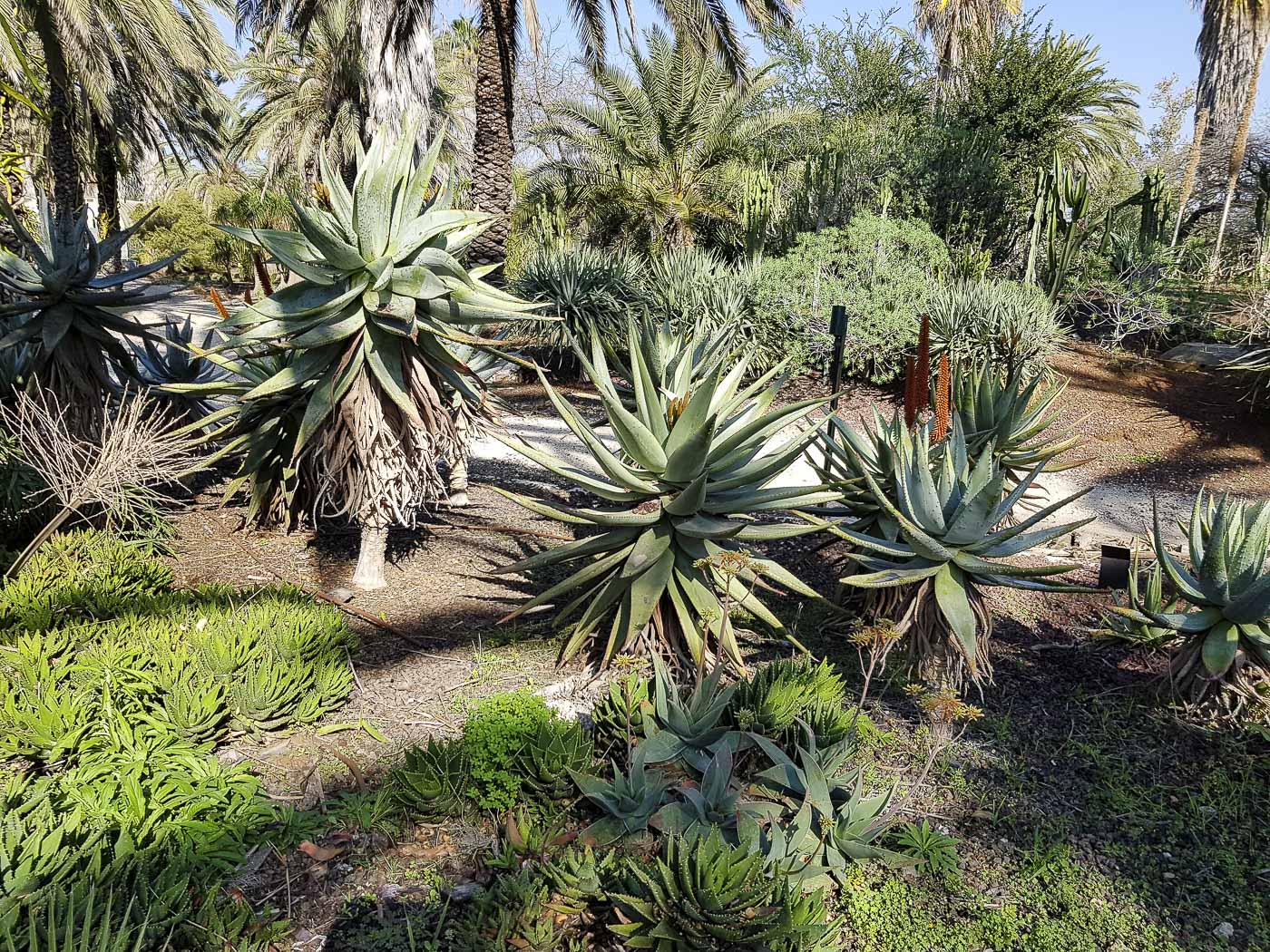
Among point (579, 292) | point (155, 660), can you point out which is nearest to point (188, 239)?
point (579, 292)

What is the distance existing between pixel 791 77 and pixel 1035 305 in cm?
1726

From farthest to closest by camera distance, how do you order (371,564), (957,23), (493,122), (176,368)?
(957,23), (493,122), (176,368), (371,564)

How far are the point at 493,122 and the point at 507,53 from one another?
3.21ft

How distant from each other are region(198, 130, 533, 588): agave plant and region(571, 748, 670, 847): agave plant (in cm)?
237

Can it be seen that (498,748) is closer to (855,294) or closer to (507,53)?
(855,294)

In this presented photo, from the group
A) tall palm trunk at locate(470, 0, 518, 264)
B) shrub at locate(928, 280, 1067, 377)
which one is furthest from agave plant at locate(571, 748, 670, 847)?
tall palm trunk at locate(470, 0, 518, 264)

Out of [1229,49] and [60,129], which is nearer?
[60,129]

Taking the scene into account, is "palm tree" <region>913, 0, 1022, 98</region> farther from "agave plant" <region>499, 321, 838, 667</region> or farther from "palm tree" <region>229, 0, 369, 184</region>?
"agave plant" <region>499, 321, 838, 667</region>

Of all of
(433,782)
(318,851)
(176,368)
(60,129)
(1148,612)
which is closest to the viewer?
(318,851)

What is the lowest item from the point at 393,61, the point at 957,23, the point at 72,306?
the point at 72,306

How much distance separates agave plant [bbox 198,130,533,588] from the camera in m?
4.31

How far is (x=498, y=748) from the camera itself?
319 centimetres

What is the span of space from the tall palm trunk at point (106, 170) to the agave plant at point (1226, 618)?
20627mm

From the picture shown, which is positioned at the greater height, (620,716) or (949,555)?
(949,555)
